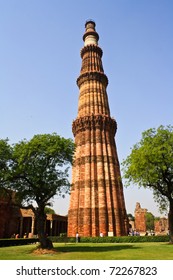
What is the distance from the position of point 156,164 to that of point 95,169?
14.0 meters

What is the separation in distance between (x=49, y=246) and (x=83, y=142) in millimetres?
23823

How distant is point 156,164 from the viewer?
28953 millimetres

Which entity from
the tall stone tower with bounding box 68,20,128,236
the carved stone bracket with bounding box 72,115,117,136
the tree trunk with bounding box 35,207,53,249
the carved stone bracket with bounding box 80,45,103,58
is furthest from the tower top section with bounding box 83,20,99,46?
the tree trunk with bounding box 35,207,53,249

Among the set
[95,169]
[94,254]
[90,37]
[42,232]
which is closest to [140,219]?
[95,169]

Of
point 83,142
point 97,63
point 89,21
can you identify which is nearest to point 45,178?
point 83,142

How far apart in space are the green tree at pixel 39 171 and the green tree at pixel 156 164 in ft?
28.1

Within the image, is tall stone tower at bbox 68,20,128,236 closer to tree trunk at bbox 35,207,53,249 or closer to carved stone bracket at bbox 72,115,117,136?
carved stone bracket at bbox 72,115,117,136

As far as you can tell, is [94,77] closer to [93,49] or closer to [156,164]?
[93,49]

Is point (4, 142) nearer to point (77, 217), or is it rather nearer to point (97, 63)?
point (77, 217)

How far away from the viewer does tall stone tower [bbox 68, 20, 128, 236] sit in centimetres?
3872

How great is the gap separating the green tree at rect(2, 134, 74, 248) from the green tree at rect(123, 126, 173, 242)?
28.1 ft

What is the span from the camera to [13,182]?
80.0ft

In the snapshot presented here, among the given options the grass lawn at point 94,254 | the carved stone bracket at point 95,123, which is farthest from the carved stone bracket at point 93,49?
the grass lawn at point 94,254
